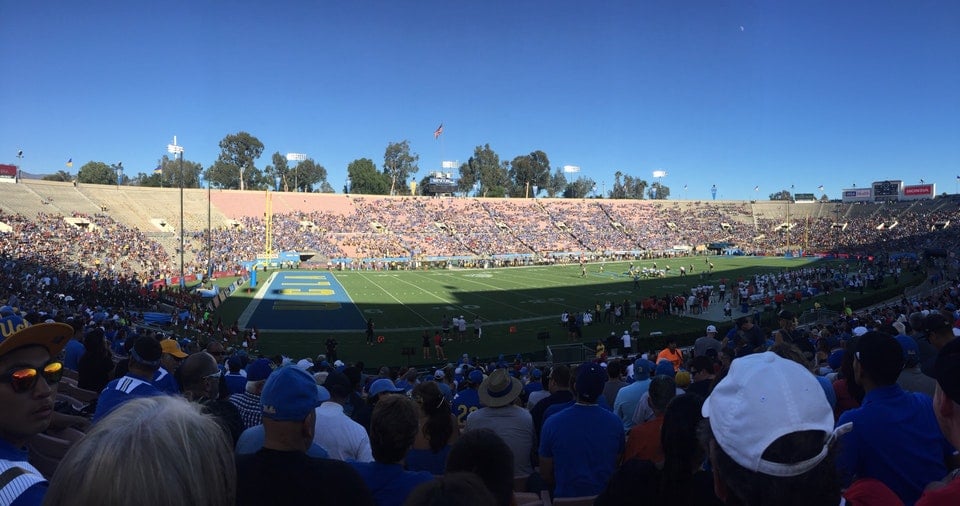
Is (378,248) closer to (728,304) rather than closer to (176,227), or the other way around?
(176,227)

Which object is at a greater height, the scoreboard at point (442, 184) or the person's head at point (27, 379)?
the scoreboard at point (442, 184)

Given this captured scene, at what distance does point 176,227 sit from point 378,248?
70.6 ft

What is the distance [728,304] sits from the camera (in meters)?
32.4

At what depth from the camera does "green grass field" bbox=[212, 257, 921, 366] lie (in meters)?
24.1

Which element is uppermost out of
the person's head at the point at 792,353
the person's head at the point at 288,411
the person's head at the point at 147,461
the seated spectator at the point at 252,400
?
the person's head at the point at 147,461

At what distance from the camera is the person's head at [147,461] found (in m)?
1.32

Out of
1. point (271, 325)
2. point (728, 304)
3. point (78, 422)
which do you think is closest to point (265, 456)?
point (78, 422)

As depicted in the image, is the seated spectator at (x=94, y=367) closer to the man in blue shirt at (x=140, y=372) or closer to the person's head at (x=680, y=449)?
the man in blue shirt at (x=140, y=372)

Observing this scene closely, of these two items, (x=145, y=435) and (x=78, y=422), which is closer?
(x=145, y=435)

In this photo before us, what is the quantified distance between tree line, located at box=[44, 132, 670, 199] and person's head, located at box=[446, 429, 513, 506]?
95110 millimetres

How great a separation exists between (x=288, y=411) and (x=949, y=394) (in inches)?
107

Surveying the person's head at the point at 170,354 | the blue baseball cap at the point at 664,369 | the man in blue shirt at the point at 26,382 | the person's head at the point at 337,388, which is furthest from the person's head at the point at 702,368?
the person's head at the point at 170,354

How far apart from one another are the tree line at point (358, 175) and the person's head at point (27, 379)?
94.4 metres

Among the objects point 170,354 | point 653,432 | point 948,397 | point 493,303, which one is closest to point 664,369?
point 653,432
